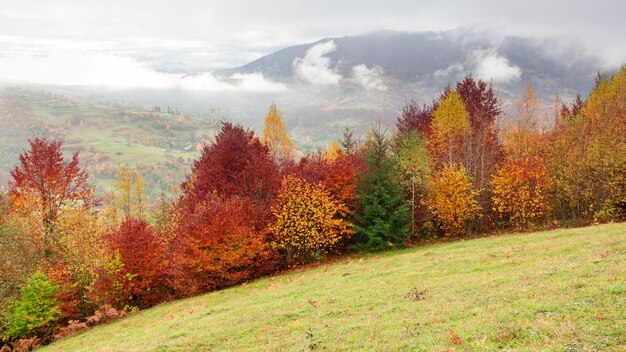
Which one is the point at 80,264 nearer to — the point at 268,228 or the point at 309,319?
the point at 268,228

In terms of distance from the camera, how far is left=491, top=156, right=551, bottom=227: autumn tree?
1688 inches

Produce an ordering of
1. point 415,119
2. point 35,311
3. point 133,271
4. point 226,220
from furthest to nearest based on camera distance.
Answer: point 415,119, point 226,220, point 133,271, point 35,311

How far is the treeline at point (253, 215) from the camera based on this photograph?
35750mm

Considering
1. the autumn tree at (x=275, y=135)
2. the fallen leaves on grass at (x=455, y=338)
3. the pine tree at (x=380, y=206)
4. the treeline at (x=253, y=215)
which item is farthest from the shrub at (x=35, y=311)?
the autumn tree at (x=275, y=135)

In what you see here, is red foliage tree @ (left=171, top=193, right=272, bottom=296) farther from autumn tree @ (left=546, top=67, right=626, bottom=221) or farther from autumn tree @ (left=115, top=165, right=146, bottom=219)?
autumn tree @ (left=115, top=165, right=146, bottom=219)

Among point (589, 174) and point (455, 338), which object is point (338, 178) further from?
point (455, 338)

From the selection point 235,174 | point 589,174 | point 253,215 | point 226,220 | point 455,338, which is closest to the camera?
point 455,338

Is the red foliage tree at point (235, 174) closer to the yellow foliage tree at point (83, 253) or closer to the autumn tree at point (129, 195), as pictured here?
the yellow foliage tree at point (83, 253)

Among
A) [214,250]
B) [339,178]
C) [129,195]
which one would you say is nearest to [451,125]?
[339,178]

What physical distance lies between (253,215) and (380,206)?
13.4 metres

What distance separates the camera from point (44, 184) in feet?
156

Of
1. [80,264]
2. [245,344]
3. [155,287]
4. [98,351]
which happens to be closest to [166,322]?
[98,351]

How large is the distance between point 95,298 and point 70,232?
1071cm

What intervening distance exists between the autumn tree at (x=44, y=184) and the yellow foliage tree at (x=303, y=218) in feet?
84.7
